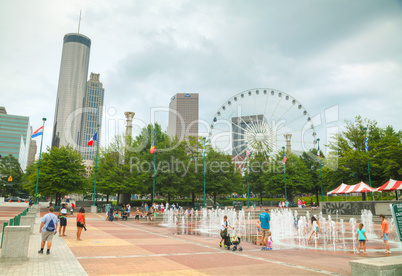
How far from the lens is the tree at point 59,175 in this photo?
42.7 m

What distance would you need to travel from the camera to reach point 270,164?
62.2 metres

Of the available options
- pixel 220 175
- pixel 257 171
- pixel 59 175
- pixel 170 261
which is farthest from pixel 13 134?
pixel 170 261

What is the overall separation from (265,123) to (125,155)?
87.9 ft

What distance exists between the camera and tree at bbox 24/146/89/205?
42688 millimetres

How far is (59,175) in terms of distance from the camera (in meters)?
43.3

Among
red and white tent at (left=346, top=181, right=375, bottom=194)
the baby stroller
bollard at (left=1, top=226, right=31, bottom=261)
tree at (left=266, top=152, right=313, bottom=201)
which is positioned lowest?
the baby stroller

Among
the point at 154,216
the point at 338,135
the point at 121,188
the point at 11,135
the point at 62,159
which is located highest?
the point at 11,135

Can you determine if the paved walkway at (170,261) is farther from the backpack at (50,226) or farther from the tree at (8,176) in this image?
the tree at (8,176)

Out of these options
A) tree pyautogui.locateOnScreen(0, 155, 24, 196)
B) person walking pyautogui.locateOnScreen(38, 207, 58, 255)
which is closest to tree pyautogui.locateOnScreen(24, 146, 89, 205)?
person walking pyautogui.locateOnScreen(38, 207, 58, 255)

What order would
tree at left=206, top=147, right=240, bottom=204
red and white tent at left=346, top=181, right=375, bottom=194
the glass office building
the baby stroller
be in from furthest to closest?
1. the glass office building
2. tree at left=206, top=147, right=240, bottom=204
3. red and white tent at left=346, top=181, right=375, bottom=194
4. the baby stroller

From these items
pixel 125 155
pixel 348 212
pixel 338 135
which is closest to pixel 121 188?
pixel 125 155

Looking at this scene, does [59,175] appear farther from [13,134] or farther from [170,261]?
[13,134]

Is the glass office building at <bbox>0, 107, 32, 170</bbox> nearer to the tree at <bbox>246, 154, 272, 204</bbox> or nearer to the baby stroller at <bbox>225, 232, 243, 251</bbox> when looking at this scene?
the tree at <bbox>246, 154, 272, 204</bbox>

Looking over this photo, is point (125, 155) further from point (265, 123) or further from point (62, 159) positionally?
point (265, 123)
